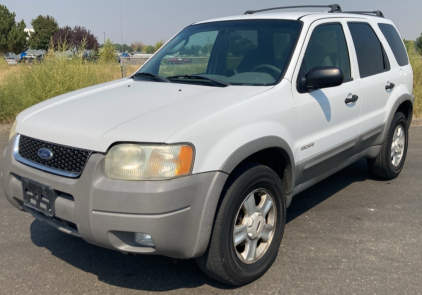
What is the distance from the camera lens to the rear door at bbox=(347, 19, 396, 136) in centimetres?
437

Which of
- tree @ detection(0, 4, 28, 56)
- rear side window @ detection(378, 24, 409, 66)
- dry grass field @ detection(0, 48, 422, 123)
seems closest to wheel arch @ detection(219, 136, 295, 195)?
rear side window @ detection(378, 24, 409, 66)

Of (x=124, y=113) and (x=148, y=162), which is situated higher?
(x=124, y=113)

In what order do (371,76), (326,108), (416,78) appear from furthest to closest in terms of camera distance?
(416,78) < (371,76) < (326,108)

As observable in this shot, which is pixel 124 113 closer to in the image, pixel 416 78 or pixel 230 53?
pixel 230 53

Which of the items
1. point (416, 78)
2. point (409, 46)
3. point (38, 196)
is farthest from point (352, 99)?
point (409, 46)

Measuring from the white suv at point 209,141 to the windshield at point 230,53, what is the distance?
0.04 feet

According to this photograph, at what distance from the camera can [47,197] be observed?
110 inches

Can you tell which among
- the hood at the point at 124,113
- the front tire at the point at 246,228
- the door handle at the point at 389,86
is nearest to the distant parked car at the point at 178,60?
the hood at the point at 124,113

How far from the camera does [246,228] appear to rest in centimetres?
302

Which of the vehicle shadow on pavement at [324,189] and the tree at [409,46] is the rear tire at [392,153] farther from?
the tree at [409,46]

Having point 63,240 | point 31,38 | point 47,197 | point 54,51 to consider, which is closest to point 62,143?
point 47,197

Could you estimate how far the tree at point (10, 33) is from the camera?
158 feet

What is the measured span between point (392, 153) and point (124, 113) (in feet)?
11.7

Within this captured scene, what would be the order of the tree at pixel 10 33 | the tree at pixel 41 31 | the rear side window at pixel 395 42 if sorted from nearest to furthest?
the rear side window at pixel 395 42
the tree at pixel 10 33
the tree at pixel 41 31
